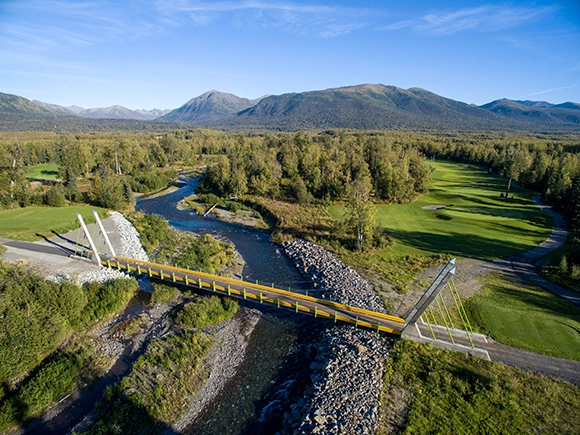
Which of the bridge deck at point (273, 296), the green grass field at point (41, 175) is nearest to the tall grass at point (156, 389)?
the bridge deck at point (273, 296)

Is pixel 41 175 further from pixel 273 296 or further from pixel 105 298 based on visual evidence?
pixel 273 296

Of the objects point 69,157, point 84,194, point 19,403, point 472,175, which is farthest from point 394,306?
point 472,175

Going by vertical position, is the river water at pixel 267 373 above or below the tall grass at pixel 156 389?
below

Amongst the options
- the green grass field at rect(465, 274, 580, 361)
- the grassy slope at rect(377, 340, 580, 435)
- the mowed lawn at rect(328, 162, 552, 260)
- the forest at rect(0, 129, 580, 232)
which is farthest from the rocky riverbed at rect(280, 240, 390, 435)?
the forest at rect(0, 129, 580, 232)

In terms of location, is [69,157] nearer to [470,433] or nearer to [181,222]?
[181,222]

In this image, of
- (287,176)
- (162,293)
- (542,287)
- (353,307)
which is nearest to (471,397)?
(353,307)

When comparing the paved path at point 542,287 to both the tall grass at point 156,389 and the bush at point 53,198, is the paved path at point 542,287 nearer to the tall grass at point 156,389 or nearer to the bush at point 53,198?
the tall grass at point 156,389
